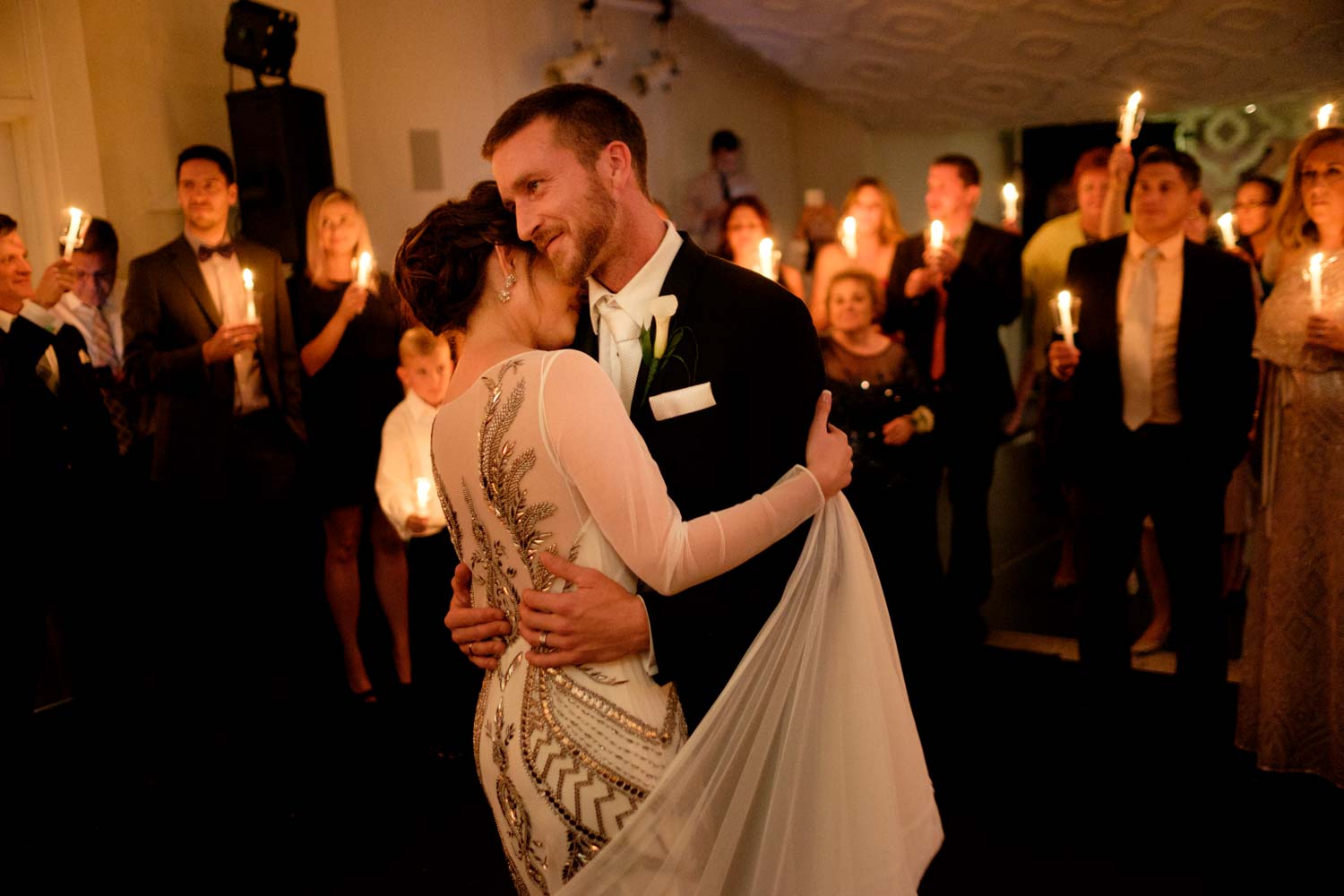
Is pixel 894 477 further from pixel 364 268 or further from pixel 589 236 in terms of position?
pixel 589 236

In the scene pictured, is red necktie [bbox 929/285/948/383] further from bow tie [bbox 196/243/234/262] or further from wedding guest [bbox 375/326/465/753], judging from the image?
bow tie [bbox 196/243/234/262]

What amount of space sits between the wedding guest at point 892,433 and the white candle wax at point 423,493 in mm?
1491

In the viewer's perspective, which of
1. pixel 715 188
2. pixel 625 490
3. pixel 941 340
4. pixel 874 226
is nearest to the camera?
pixel 625 490

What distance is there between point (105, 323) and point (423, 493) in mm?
1553

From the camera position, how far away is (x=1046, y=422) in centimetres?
480

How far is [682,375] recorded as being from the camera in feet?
5.78

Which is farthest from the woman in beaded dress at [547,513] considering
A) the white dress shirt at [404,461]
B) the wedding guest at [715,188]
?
the wedding guest at [715,188]

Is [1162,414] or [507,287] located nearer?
[507,287]

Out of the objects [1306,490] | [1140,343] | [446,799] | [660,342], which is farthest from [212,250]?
[1306,490]

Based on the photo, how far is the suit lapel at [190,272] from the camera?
422 cm

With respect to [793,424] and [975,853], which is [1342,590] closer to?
[975,853]

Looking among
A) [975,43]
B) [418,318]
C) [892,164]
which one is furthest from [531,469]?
[892,164]

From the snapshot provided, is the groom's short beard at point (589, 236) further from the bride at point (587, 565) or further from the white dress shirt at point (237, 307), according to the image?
the white dress shirt at point (237, 307)

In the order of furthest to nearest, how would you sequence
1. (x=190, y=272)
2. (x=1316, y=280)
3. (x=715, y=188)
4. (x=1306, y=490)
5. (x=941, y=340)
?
(x=715, y=188)
(x=941, y=340)
(x=190, y=272)
(x=1306, y=490)
(x=1316, y=280)
